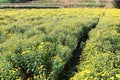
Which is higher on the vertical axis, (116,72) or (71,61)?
(116,72)

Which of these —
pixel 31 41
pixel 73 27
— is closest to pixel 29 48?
pixel 31 41

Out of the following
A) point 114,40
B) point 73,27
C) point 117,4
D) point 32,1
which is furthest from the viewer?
point 32,1

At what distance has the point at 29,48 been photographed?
36.4ft

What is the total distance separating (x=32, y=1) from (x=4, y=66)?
47112 millimetres

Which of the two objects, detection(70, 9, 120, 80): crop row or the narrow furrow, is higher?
detection(70, 9, 120, 80): crop row

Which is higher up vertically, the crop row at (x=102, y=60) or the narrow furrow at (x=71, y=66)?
the crop row at (x=102, y=60)

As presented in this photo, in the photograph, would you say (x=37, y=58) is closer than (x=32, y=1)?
Yes

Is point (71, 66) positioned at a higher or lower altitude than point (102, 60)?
lower

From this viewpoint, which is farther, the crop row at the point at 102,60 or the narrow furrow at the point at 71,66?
the narrow furrow at the point at 71,66

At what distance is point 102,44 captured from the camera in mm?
12633

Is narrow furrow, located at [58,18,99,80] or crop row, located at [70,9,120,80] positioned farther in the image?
narrow furrow, located at [58,18,99,80]

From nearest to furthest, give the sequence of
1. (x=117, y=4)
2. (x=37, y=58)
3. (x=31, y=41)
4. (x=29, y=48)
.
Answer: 1. (x=37, y=58)
2. (x=29, y=48)
3. (x=31, y=41)
4. (x=117, y=4)

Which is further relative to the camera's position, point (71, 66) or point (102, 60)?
point (71, 66)

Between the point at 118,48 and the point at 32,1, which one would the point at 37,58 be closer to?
the point at 118,48
